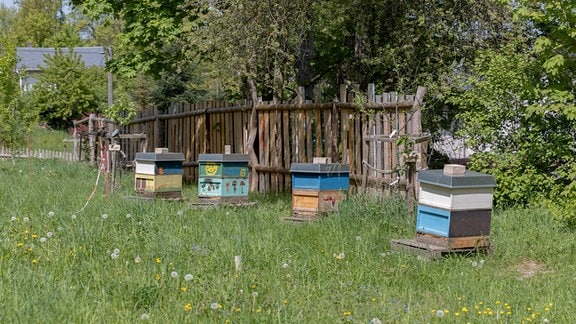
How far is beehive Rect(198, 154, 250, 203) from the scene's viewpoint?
1110cm

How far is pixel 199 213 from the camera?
983 cm

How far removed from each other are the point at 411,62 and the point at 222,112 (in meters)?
4.18

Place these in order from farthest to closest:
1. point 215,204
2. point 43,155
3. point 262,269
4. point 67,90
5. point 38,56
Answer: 1. point 38,56
2. point 67,90
3. point 43,155
4. point 215,204
5. point 262,269

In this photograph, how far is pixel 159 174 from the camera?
11.6 metres

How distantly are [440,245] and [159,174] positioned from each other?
555 cm

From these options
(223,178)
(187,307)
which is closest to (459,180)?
(187,307)

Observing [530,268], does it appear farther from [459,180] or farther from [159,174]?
[159,174]

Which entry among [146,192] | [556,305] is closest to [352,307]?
[556,305]

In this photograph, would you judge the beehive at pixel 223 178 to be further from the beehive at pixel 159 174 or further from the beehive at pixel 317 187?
the beehive at pixel 317 187

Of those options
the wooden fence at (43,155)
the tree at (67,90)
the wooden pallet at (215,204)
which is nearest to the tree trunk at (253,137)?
the wooden pallet at (215,204)

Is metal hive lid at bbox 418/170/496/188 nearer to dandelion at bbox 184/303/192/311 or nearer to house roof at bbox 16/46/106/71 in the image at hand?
dandelion at bbox 184/303/192/311

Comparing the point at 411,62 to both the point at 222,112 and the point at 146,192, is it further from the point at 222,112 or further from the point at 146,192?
the point at 146,192

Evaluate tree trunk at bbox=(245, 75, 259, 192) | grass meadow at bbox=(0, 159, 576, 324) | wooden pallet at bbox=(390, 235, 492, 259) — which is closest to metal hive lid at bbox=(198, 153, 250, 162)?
grass meadow at bbox=(0, 159, 576, 324)

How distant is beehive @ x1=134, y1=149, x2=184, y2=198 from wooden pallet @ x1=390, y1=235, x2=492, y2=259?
4.96 m
